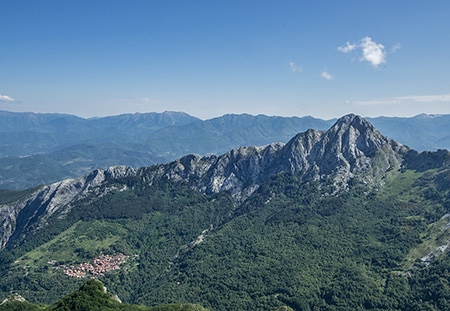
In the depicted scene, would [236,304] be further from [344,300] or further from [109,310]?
[109,310]

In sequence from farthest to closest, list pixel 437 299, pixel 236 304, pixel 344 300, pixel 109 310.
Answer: pixel 236 304, pixel 344 300, pixel 437 299, pixel 109 310

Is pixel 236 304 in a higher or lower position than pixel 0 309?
lower

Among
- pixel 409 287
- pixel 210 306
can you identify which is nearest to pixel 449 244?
pixel 409 287

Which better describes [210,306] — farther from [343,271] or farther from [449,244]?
[449,244]

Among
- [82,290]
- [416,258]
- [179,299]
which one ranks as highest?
[82,290]

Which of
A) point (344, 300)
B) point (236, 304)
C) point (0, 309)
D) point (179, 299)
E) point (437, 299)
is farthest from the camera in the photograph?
point (179, 299)

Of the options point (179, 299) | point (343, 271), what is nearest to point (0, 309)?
point (179, 299)

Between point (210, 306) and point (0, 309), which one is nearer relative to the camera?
point (0, 309)

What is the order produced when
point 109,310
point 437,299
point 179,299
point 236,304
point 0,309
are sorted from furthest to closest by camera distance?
point 179,299 < point 236,304 < point 437,299 < point 0,309 < point 109,310

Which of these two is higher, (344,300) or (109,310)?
(109,310)
